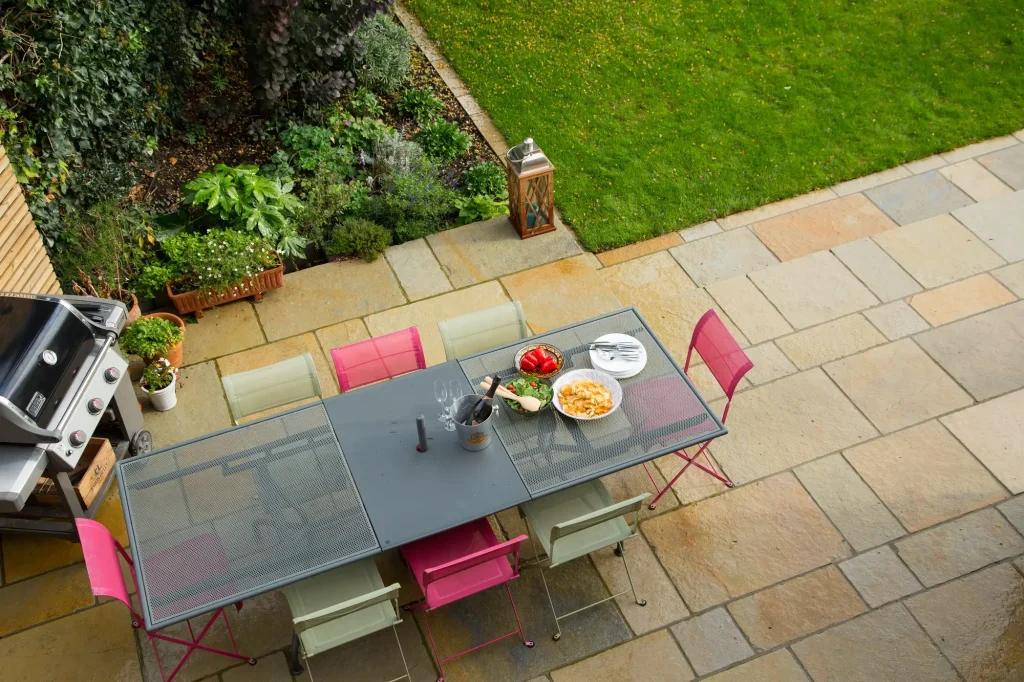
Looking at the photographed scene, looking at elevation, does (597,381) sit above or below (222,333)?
above

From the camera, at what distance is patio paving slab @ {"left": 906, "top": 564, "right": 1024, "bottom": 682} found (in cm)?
502

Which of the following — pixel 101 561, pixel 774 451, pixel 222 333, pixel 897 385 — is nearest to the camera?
pixel 101 561

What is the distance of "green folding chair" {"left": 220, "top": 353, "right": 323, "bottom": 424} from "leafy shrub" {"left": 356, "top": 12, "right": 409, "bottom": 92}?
442cm

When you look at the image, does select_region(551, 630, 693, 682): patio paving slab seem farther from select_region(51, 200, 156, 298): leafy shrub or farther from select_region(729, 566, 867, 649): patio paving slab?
select_region(51, 200, 156, 298): leafy shrub

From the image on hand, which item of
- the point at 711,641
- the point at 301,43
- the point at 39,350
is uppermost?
the point at 301,43

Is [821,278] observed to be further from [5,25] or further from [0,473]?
[5,25]

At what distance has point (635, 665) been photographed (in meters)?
5.06

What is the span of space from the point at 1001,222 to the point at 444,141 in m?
4.95

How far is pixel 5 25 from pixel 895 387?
6.89m

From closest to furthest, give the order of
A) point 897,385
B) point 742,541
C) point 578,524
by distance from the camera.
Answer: point 578,524
point 742,541
point 897,385

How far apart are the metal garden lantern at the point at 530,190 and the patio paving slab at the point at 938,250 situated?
2.80 meters

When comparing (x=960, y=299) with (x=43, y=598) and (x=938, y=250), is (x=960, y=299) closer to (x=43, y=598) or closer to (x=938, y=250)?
(x=938, y=250)

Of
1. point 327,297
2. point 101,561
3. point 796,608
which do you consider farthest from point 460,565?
point 327,297

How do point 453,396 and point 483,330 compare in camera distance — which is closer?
point 453,396
